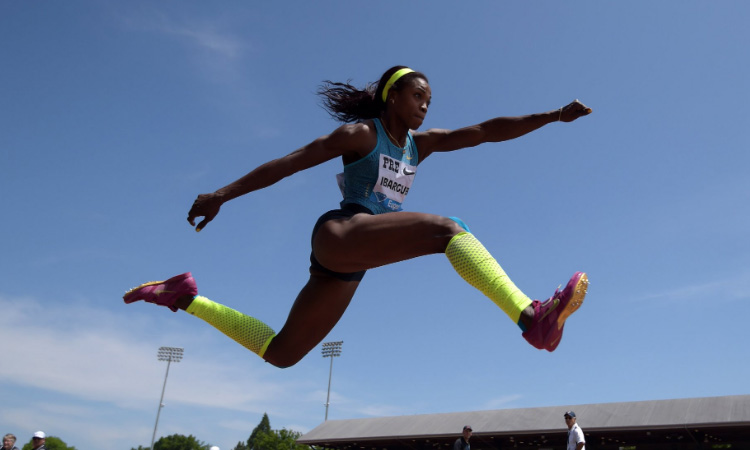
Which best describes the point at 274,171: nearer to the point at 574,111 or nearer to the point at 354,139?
the point at 354,139

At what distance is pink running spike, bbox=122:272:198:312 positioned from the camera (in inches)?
192

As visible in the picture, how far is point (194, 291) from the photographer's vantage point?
4945 mm

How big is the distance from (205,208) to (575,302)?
2067mm

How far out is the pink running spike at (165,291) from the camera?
16.0ft

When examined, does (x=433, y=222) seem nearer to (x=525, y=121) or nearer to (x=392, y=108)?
(x=392, y=108)

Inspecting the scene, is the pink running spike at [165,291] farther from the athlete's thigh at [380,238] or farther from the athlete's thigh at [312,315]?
the athlete's thigh at [380,238]

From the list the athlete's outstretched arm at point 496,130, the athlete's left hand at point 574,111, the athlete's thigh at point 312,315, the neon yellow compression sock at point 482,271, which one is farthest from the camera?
the athlete's left hand at point 574,111

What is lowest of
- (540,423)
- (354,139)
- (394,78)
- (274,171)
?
(274,171)

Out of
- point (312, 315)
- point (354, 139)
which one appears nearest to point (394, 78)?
point (354, 139)

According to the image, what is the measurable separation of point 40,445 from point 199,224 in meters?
9.03

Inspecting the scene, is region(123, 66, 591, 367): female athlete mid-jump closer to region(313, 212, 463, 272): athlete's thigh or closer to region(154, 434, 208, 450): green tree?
region(313, 212, 463, 272): athlete's thigh

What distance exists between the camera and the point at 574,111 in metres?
4.59

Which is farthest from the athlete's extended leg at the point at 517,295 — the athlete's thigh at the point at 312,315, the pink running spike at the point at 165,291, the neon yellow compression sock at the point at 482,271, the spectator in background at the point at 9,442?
the spectator in background at the point at 9,442

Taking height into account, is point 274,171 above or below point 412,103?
Answer: below
